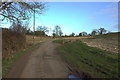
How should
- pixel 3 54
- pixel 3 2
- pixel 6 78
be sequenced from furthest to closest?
pixel 3 2 < pixel 3 54 < pixel 6 78

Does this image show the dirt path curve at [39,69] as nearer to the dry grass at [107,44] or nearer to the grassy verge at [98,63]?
the grassy verge at [98,63]

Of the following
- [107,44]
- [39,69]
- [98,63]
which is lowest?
[39,69]

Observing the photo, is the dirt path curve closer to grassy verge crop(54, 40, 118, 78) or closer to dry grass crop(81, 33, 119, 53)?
grassy verge crop(54, 40, 118, 78)

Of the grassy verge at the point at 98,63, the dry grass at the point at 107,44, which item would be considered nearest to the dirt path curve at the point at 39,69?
the grassy verge at the point at 98,63

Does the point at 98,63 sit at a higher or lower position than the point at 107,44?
lower

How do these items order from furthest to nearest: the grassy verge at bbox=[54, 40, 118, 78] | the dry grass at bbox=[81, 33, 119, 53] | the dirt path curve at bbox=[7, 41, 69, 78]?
the dry grass at bbox=[81, 33, 119, 53]
the dirt path curve at bbox=[7, 41, 69, 78]
the grassy verge at bbox=[54, 40, 118, 78]

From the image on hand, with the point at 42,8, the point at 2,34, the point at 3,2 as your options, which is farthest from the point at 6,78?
the point at 42,8

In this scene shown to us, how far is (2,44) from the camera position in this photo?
11055mm

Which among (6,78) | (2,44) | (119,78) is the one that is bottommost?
(6,78)

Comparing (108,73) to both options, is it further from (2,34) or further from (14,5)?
(14,5)

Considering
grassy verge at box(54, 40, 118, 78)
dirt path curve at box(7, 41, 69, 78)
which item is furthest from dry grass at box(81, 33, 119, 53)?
dirt path curve at box(7, 41, 69, 78)

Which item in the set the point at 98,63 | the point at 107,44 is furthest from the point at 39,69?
the point at 107,44

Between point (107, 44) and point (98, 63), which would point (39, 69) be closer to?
point (98, 63)

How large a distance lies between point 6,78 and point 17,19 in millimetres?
8460
